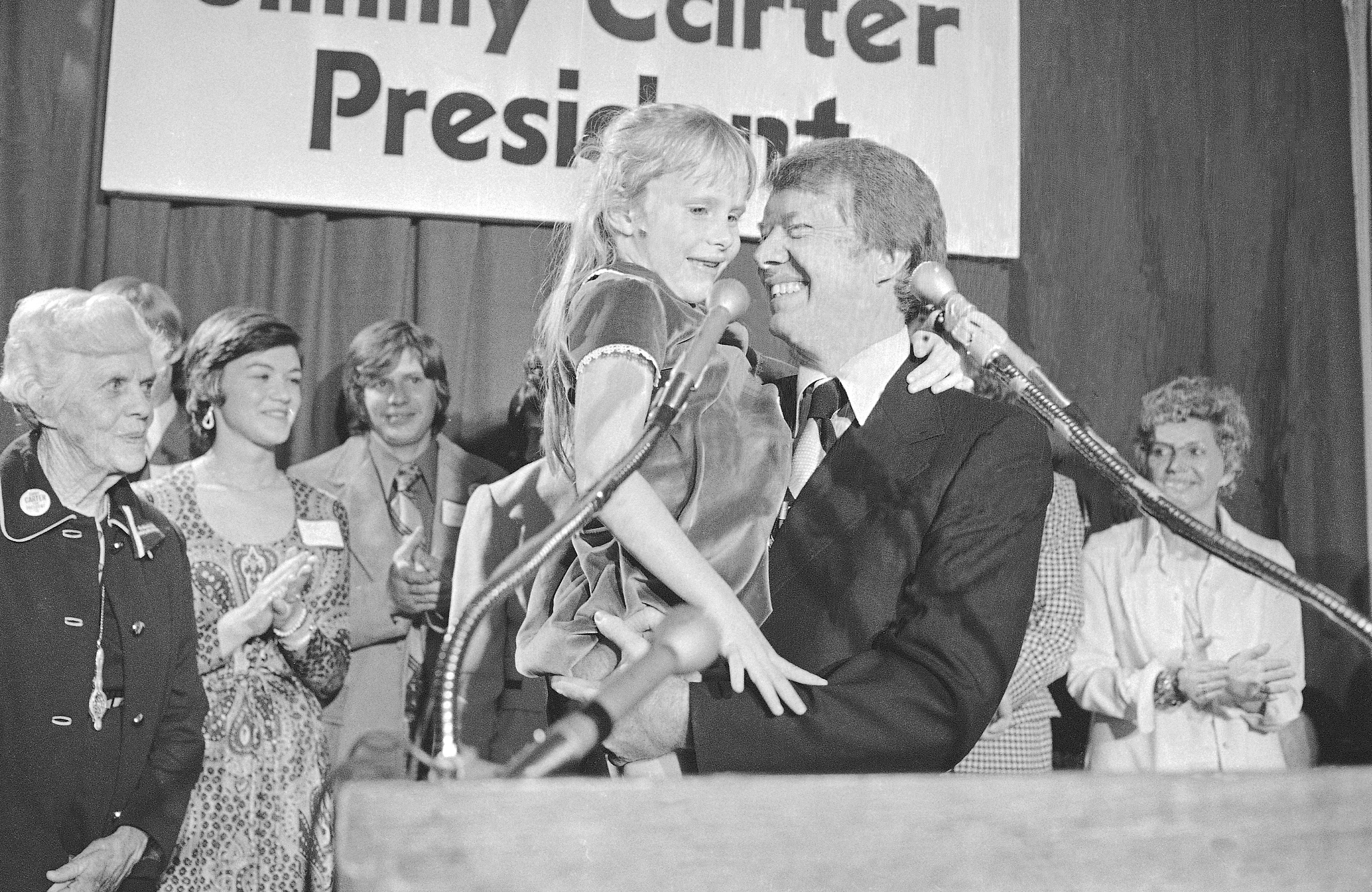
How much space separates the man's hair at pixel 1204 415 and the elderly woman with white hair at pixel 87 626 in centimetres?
224

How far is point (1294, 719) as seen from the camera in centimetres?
310

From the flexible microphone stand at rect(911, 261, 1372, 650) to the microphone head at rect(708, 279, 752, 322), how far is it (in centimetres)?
18

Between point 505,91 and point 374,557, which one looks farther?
point 505,91

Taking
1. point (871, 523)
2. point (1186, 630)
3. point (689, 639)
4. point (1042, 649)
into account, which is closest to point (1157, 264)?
point (1186, 630)

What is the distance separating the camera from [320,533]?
2.94m

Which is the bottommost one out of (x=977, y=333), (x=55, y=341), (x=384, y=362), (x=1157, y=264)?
(x=977, y=333)

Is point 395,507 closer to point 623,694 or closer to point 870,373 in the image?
point 870,373

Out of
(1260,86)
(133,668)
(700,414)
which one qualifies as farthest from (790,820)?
(1260,86)

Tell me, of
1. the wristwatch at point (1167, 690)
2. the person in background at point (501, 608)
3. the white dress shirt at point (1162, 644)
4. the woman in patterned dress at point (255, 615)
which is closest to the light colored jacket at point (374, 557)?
the woman in patterned dress at point (255, 615)

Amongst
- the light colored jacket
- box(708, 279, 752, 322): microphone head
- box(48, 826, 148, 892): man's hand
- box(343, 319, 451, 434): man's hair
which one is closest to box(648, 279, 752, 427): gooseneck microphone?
box(708, 279, 752, 322): microphone head

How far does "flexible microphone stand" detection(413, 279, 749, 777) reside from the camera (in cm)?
105

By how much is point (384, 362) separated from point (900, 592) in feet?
6.20

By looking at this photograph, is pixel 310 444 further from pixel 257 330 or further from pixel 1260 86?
pixel 1260 86

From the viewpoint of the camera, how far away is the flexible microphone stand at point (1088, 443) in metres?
1.21
